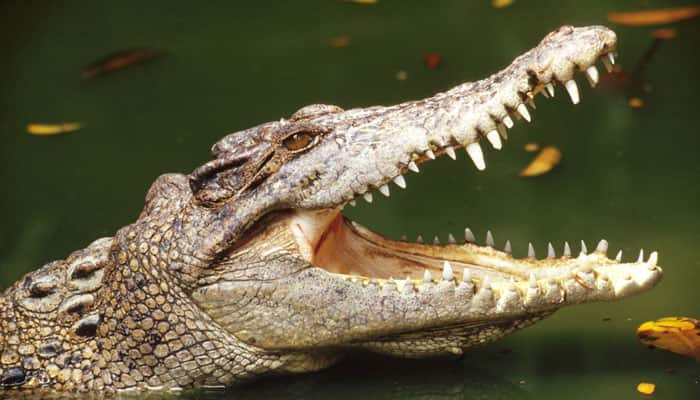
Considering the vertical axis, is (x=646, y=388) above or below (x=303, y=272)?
Answer: below

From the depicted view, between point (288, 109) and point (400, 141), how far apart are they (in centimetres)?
372

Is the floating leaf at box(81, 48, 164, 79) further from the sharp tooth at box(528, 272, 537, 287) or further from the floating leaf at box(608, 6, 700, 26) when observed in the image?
the sharp tooth at box(528, 272, 537, 287)

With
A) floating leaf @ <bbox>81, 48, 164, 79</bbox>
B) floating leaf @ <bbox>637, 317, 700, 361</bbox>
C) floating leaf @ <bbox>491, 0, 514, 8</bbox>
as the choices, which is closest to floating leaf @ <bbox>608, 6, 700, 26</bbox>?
floating leaf @ <bbox>491, 0, 514, 8</bbox>

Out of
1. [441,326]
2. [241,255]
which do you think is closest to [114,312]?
[241,255]

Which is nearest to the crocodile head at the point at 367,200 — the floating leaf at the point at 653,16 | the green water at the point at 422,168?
the green water at the point at 422,168

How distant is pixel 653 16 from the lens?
8.88 metres

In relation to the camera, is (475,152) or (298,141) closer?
(475,152)

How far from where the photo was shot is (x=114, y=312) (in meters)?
4.93

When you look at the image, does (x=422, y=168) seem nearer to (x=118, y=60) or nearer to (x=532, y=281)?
(x=532, y=281)

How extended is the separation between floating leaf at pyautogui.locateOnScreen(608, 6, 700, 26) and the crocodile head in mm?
4464

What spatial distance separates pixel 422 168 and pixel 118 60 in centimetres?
330

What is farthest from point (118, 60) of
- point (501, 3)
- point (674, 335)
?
point (674, 335)

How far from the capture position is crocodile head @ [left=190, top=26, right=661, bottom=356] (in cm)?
449

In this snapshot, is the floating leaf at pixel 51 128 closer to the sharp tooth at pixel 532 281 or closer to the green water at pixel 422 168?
the green water at pixel 422 168
